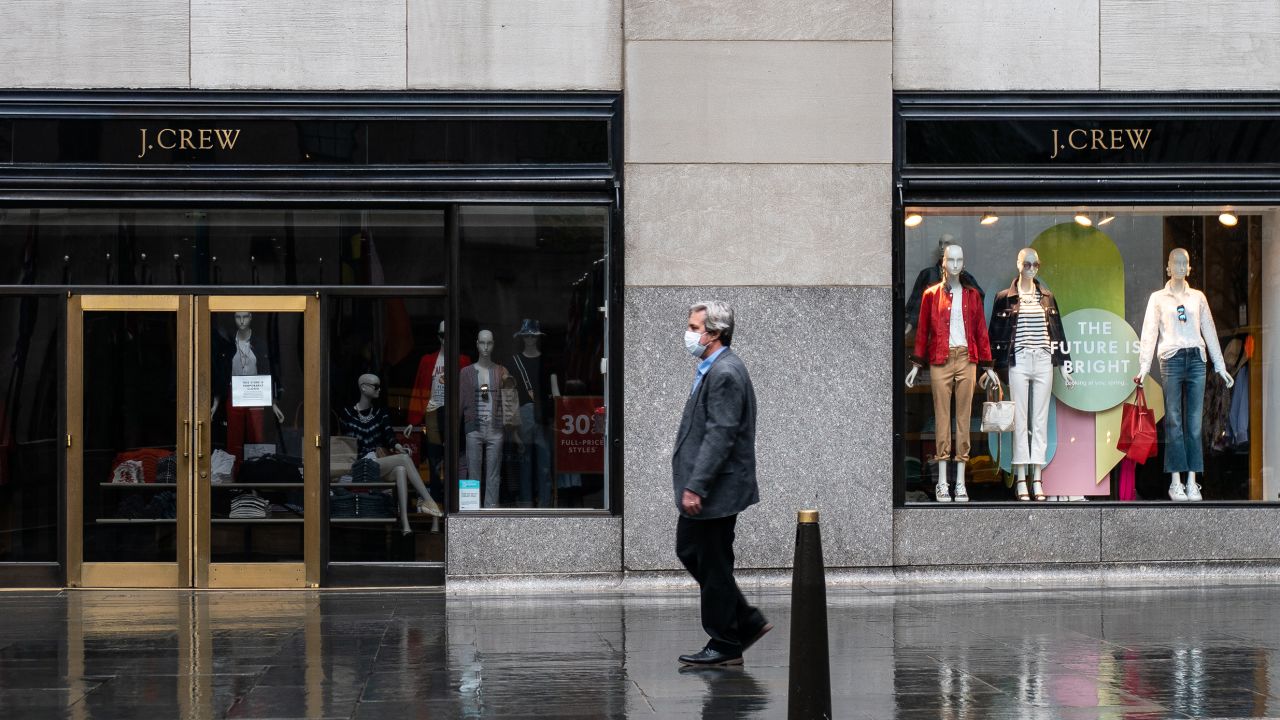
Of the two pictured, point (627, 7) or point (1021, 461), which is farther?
point (1021, 461)

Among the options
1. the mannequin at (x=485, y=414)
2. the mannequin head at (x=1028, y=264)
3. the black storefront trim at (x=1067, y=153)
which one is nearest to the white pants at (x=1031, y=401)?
the black storefront trim at (x=1067, y=153)

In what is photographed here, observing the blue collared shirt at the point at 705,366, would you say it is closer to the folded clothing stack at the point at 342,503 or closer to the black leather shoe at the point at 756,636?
the black leather shoe at the point at 756,636

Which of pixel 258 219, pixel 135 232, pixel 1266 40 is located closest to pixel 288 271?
pixel 258 219

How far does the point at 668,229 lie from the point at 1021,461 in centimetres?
357

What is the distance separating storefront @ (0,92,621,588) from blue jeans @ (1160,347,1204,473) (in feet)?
15.3

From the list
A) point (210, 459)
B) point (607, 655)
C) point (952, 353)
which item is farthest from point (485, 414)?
point (952, 353)

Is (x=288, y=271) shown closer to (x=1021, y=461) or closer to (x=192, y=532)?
(x=192, y=532)

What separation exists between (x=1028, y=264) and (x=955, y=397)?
1278 mm

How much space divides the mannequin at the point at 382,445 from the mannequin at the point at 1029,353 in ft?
15.9

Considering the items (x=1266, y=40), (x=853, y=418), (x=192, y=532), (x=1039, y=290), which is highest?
(x=1266, y=40)

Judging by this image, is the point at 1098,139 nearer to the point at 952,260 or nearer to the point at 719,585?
the point at 952,260

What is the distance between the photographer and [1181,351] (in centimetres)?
1180

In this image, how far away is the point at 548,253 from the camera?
11250 millimetres

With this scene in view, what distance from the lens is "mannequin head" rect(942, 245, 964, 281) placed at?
11.6 m
